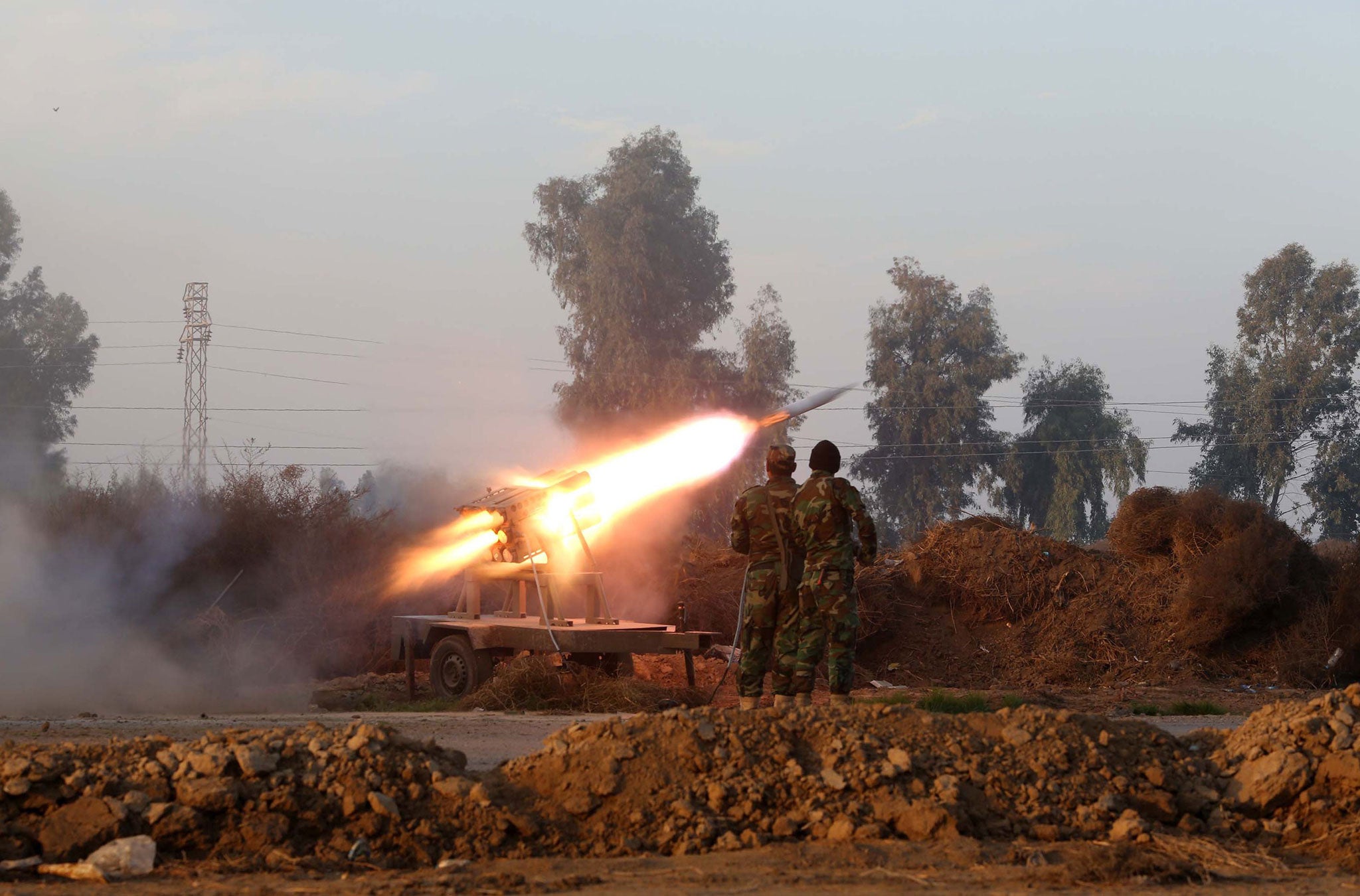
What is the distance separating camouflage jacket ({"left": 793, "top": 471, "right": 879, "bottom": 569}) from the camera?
34.4 feet

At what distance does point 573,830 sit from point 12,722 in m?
9.03

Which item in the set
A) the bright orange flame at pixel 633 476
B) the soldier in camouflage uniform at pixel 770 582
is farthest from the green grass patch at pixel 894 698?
the bright orange flame at pixel 633 476

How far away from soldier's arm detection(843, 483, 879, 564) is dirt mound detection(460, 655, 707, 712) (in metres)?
5.00

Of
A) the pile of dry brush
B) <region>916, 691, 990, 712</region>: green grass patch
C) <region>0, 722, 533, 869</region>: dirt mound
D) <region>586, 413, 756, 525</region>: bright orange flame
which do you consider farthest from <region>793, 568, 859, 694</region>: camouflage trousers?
the pile of dry brush

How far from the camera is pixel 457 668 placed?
1655 centimetres

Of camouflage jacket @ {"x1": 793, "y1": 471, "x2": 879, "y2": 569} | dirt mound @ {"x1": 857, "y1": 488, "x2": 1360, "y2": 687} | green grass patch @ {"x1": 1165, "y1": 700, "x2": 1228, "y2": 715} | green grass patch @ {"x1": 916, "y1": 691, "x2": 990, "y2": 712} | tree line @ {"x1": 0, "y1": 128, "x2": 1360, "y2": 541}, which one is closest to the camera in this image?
camouflage jacket @ {"x1": 793, "y1": 471, "x2": 879, "y2": 569}

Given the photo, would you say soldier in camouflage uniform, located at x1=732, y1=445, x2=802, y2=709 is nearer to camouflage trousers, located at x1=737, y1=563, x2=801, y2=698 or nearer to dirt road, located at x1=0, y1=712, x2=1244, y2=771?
camouflage trousers, located at x1=737, y1=563, x2=801, y2=698

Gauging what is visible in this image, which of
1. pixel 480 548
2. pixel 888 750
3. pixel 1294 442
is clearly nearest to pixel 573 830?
pixel 888 750

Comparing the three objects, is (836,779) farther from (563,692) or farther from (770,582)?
(563,692)

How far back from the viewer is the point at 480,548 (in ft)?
59.4

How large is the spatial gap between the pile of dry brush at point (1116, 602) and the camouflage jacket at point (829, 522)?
10.5 m

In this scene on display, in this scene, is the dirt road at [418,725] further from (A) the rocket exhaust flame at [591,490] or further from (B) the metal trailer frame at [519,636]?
(A) the rocket exhaust flame at [591,490]

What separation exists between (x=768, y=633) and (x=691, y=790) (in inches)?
150

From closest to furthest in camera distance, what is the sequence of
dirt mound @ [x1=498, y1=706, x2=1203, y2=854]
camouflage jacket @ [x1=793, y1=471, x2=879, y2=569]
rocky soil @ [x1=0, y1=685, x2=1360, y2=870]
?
rocky soil @ [x1=0, y1=685, x2=1360, y2=870] < dirt mound @ [x1=498, y1=706, x2=1203, y2=854] < camouflage jacket @ [x1=793, y1=471, x2=879, y2=569]
